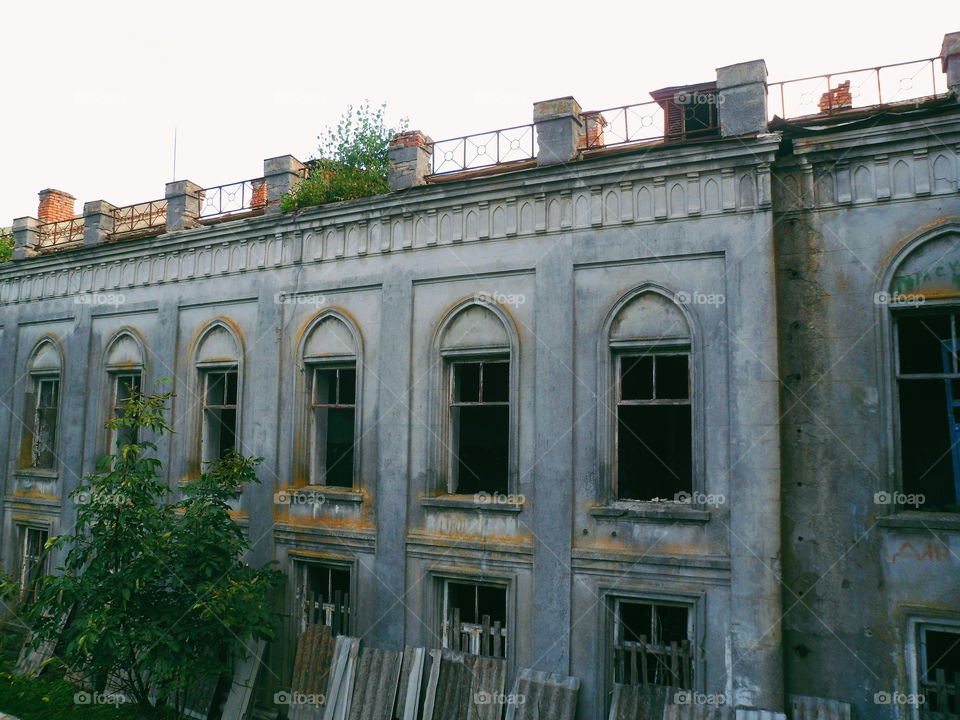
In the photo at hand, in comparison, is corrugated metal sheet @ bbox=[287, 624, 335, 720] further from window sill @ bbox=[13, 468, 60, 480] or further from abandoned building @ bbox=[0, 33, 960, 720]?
window sill @ bbox=[13, 468, 60, 480]

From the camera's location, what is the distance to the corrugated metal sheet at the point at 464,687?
28.7 feet

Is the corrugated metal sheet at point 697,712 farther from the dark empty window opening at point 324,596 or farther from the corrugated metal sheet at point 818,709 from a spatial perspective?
the dark empty window opening at point 324,596

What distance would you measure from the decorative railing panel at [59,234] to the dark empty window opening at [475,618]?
461 inches

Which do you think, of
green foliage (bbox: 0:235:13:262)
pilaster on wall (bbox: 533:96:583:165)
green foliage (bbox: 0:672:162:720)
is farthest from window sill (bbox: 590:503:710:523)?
green foliage (bbox: 0:235:13:262)

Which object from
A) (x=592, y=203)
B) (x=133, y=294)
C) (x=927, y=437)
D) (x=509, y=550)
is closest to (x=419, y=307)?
(x=592, y=203)

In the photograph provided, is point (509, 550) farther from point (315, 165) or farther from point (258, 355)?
point (315, 165)

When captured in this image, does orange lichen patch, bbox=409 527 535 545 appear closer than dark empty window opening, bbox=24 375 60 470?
Yes

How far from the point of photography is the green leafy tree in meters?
8.99

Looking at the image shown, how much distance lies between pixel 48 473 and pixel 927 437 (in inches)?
649

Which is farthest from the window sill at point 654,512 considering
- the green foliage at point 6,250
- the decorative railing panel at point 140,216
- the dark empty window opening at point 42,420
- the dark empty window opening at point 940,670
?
the green foliage at point 6,250

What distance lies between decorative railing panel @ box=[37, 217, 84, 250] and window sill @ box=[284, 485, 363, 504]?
28.4 feet

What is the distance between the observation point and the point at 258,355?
11.6 metres

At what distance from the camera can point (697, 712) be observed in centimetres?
764

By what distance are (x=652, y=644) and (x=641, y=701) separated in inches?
26.7
